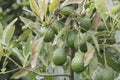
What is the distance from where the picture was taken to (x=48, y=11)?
1.38 metres

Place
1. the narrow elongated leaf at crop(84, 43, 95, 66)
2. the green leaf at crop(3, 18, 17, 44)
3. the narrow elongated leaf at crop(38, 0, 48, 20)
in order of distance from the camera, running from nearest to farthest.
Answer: the narrow elongated leaf at crop(84, 43, 95, 66) < the narrow elongated leaf at crop(38, 0, 48, 20) < the green leaf at crop(3, 18, 17, 44)

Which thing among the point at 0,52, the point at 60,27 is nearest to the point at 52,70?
the point at 0,52

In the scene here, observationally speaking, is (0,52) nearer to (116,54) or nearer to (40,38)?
(40,38)

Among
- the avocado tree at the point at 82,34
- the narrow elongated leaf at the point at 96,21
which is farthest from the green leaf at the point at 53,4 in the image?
the narrow elongated leaf at the point at 96,21

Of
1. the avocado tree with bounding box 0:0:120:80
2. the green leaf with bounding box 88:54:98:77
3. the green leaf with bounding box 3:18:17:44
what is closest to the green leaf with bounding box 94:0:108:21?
the avocado tree with bounding box 0:0:120:80

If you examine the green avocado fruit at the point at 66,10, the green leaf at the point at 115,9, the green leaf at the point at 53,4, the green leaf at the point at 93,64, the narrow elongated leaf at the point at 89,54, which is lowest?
the green leaf at the point at 93,64

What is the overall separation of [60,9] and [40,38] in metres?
0.11

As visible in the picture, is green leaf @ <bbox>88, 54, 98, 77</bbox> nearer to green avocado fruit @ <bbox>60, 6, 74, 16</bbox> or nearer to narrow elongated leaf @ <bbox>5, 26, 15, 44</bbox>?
green avocado fruit @ <bbox>60, 6, 74, 16</bbox>

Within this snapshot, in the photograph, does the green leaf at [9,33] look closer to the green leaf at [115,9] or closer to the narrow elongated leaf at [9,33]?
the narrow elongated leaf at [9,33]

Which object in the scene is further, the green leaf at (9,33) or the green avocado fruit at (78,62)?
the green leaf at (9,33)

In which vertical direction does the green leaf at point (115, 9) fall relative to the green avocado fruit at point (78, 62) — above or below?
above

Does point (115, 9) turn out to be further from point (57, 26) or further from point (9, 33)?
point (9, 33)

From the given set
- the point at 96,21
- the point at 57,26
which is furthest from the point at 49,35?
the point at 96,21

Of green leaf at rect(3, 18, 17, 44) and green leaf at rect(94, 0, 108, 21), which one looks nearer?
green leaf at rect(94, 0, 108, 21)
